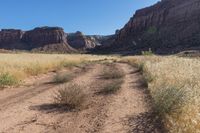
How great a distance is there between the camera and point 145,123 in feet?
27.5

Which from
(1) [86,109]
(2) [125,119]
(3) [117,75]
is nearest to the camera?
(2) [125,119]

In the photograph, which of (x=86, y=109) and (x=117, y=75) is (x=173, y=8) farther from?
(x=86, y=109)

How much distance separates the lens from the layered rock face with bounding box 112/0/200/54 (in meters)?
100

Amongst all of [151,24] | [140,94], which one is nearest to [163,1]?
[151,24]

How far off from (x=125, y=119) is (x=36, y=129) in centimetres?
217

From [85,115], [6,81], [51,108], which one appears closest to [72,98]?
[51,108]

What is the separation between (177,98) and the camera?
326 inches

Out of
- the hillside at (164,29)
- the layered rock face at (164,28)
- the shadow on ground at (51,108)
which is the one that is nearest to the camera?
the shadow on ground at (51,108)

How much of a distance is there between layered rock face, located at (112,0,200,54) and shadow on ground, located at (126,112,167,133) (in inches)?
2895

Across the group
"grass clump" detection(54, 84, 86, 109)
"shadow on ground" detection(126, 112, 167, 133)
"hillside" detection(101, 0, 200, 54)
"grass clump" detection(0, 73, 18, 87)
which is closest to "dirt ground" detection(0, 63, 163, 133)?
"shadow on ground" detection(126, 112, 167, 133)

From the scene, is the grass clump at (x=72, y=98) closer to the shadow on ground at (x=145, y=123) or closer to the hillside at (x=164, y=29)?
the shadow on ground at (x=145, y=123)

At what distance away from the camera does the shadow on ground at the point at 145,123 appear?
777 centimetres

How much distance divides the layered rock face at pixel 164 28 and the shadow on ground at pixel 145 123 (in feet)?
241

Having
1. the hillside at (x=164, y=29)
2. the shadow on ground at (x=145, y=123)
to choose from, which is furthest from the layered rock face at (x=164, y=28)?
the shadow on ground at (x=145, y=123)
